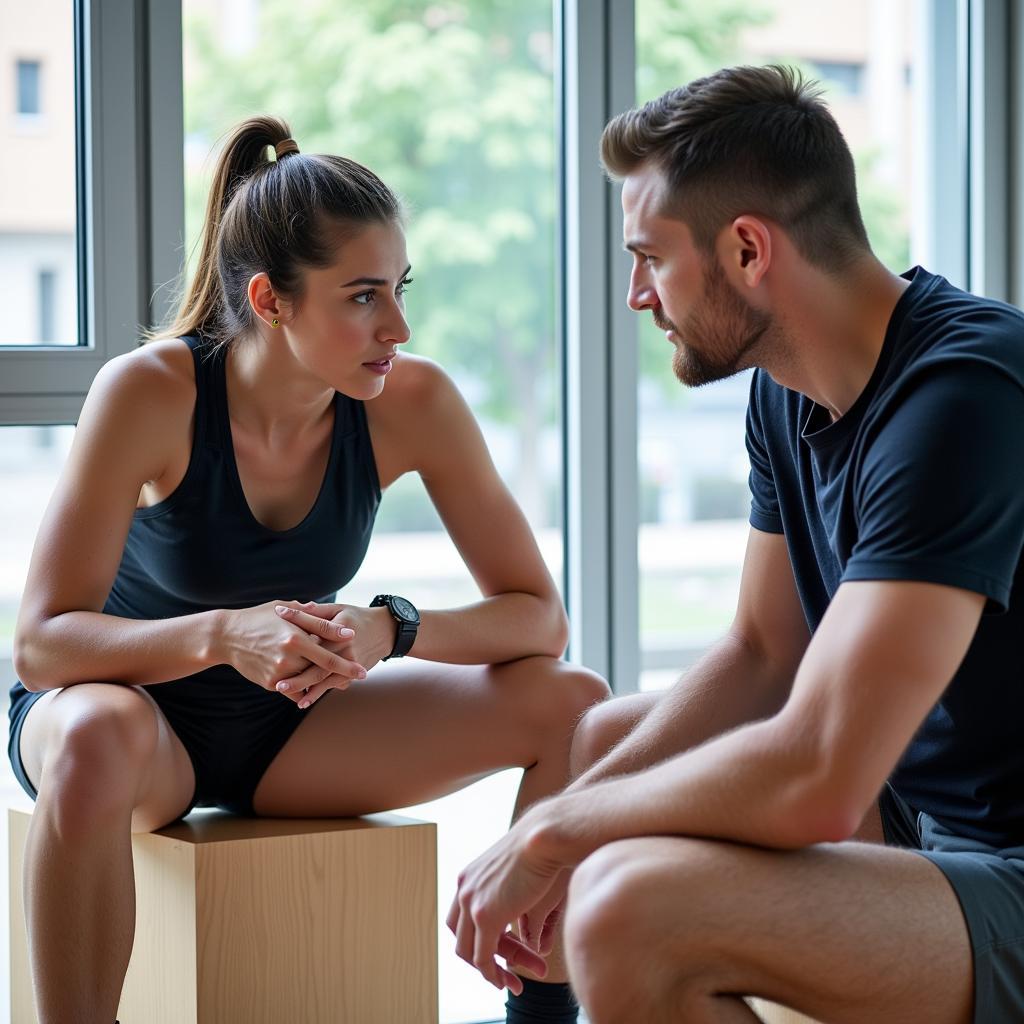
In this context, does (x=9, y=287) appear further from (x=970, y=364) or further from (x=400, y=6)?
(x=970, y=364)

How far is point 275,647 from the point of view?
66.4 inches

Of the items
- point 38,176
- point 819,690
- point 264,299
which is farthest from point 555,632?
point 38,176

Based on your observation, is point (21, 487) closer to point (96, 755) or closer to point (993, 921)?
point (96, 755)

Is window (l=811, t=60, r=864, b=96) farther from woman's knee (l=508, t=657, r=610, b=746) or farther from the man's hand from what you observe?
the man's hand

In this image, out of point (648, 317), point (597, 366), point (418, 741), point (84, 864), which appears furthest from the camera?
point (648, 317)

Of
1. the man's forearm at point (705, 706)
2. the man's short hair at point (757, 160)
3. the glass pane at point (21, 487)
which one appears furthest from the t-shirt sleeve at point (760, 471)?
the glass pane at point (21, 487)

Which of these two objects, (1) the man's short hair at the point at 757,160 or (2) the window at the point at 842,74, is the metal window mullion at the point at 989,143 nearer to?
(2) the window at the point at 842,74

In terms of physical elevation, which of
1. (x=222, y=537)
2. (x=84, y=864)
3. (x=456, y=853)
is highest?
(x=222, y=537)

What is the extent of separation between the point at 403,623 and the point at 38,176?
1.08m

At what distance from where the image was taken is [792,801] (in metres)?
1.20

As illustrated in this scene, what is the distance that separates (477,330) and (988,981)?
245 centimetres

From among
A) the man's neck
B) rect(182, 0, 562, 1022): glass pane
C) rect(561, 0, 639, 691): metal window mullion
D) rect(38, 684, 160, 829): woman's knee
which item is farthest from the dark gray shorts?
rect(561, 0, 639, 691): metal window mullion

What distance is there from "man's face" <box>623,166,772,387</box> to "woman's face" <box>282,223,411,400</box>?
1.41ft

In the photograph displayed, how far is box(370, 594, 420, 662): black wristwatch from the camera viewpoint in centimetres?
186
